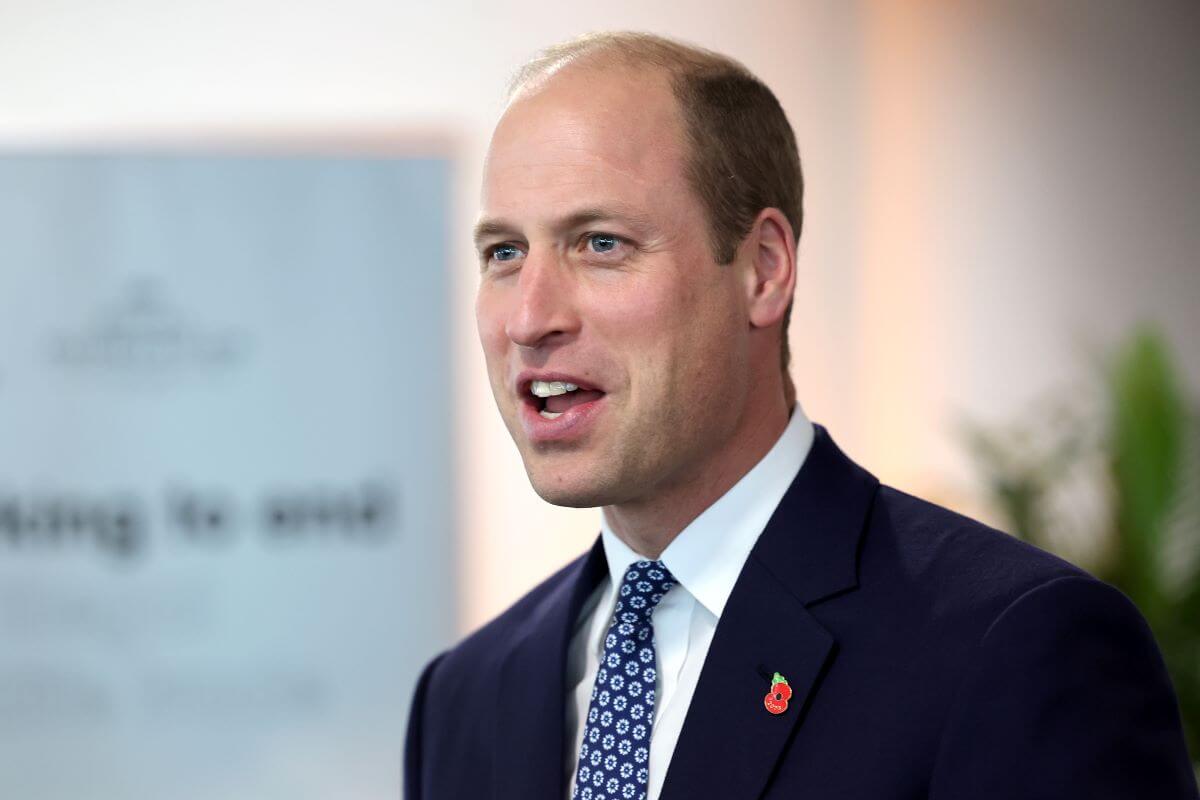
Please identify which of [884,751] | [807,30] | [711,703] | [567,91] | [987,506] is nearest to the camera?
[884,751]

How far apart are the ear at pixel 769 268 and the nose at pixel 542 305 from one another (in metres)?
0.20

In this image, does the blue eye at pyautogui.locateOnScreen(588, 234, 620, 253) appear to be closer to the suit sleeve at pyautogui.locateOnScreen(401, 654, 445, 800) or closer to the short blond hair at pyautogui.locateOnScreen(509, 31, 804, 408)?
the short blond hair at pyautogui.locateOnScreen(509, 31, 804, 408)

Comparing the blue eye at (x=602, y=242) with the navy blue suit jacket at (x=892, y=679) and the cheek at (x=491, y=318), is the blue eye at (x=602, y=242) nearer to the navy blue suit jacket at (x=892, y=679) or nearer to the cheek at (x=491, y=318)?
the cheek at (x=491, y=318)

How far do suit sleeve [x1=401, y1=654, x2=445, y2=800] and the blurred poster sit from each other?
2.22 meters

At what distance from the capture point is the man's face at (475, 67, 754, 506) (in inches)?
52.9

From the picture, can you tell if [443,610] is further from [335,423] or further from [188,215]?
[188,215]

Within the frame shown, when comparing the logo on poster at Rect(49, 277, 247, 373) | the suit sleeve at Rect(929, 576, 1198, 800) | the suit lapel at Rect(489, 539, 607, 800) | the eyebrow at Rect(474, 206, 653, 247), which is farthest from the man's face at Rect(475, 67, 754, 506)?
the logo on poster at Rect(49, 277, 247, 373)

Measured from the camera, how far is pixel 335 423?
3.91 meters

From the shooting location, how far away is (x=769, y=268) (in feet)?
4.84

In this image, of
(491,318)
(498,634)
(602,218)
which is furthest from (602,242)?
(498,634)

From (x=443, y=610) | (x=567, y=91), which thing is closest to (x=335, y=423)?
(x=443, y=610)

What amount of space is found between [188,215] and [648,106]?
279cm

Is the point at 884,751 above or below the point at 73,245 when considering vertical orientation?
below

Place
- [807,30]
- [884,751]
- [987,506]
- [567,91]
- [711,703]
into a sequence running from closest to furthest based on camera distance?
[884,751], [711,703], [567,91], [987,506], [807,30]
